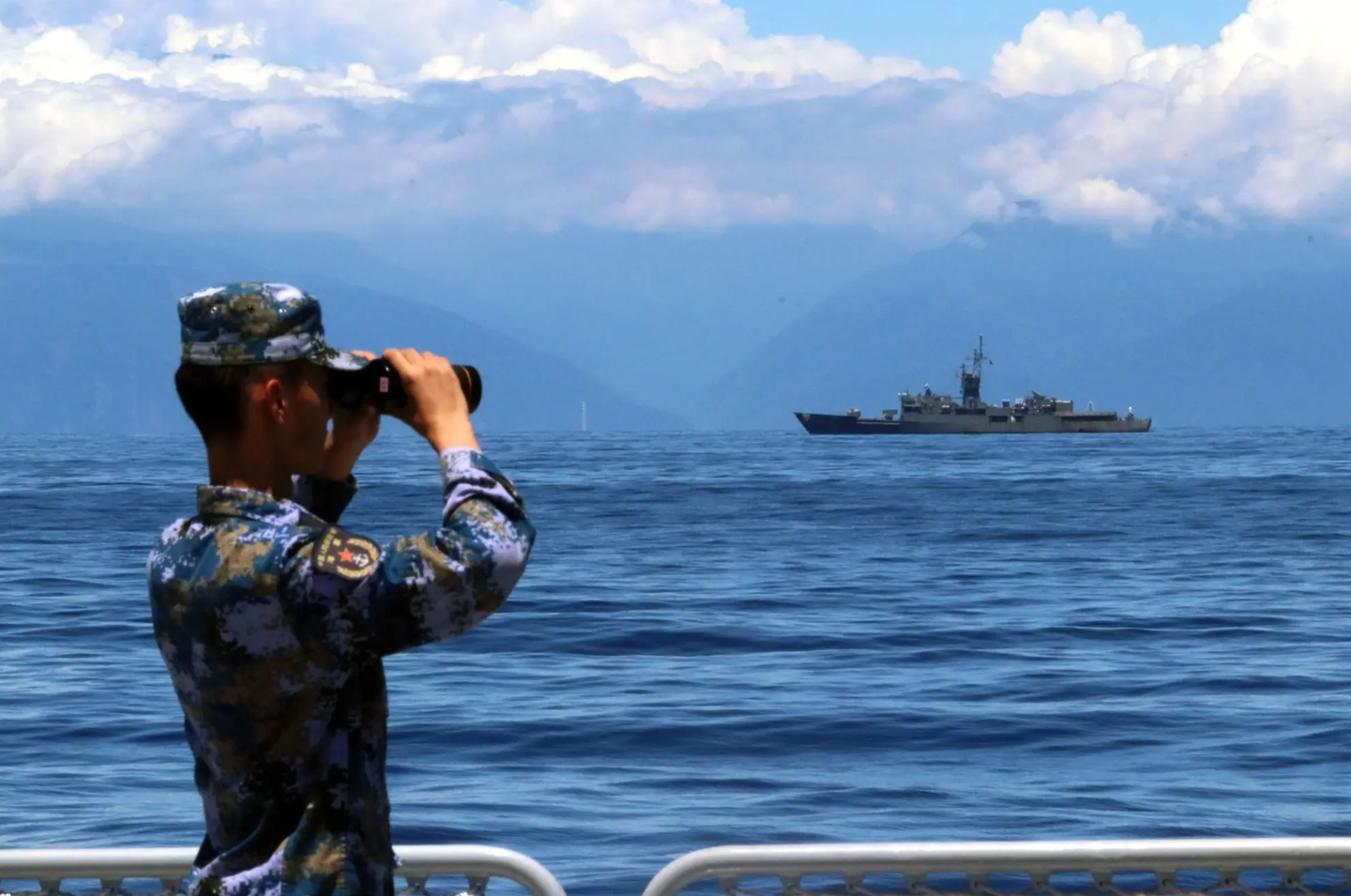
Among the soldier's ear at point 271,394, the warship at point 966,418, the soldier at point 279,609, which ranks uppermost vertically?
the soldier's ear at point 271,394

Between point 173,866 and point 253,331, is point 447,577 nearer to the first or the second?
point 253,331

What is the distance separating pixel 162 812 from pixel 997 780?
5.98 m

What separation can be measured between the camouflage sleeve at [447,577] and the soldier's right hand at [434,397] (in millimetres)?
160

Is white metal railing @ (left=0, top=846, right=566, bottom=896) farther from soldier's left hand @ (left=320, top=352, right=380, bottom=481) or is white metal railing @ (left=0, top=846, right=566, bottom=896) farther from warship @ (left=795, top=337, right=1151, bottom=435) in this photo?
warship @ (left=795, top=337, right=1151, bottom=435)

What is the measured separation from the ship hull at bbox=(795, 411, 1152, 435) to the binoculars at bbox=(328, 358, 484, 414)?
168785mm

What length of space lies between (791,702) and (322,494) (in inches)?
597

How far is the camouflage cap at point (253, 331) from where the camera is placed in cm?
257

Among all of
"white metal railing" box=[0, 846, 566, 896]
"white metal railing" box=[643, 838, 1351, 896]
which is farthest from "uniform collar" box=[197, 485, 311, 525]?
"white metal railing" box=[643, 838, 1351, 896]

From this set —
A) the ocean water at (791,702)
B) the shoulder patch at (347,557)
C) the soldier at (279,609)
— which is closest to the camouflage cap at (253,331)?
the soldier at (279,609)

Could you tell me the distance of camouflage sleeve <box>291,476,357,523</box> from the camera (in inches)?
111

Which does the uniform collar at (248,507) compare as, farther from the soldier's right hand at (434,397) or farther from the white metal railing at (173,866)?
the white metal railing at (173,866)

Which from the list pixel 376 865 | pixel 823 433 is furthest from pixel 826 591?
pixel 823 433

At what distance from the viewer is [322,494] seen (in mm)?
2842

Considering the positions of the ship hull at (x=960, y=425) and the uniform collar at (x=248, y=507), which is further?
the ship hull at (x=960, y=425)
